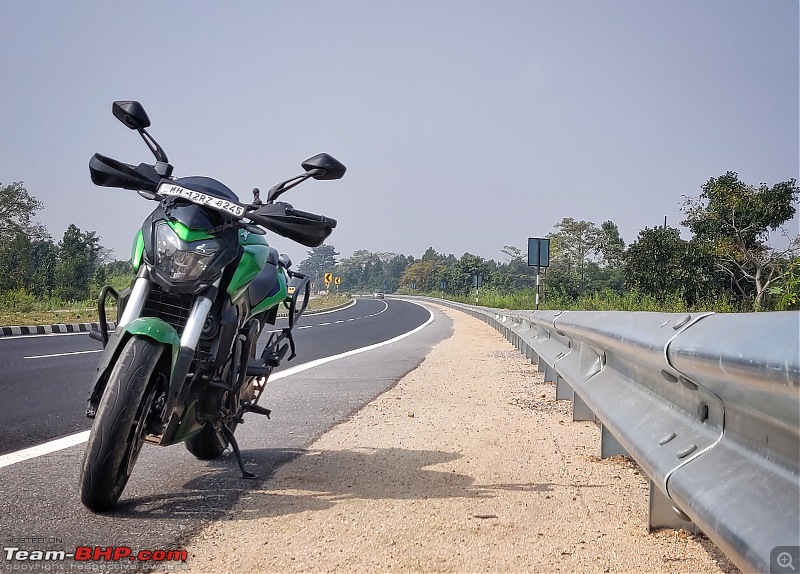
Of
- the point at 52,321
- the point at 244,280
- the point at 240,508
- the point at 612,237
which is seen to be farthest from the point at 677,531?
the point at 612,237

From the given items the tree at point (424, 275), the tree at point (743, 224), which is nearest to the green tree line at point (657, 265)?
the tree at point (743, 224)

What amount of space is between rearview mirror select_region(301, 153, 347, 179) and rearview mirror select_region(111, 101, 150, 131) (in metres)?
0.84

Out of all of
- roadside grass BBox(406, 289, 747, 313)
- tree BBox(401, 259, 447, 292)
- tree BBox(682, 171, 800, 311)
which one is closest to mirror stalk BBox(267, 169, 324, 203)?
roadside grass BBox(406, 289, 747, 313)

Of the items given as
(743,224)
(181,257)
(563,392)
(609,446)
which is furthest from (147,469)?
(743,224)

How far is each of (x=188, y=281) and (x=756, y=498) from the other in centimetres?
248

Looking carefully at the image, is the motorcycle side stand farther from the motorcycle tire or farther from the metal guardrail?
the metal guardrail

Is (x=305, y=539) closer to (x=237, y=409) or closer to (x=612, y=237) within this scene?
(x=237, y=409)

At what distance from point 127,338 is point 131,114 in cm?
117

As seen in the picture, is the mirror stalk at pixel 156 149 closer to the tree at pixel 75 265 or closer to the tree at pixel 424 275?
the tree at pixel 75 265

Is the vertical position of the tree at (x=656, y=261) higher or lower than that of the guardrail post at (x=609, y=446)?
higher

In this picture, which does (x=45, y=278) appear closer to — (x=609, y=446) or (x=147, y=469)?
(x=147, y=469)

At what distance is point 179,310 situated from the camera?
3.71 meters

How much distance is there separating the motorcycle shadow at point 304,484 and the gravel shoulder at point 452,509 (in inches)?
0.5

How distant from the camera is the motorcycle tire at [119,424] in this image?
3174 mm
